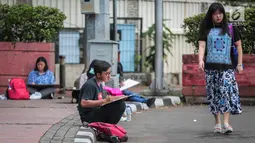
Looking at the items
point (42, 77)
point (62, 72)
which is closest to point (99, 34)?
point (42, 77)

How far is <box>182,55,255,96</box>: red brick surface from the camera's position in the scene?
48.4 ft

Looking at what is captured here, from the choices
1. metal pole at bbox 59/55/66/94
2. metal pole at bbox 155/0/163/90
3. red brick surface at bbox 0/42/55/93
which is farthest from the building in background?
metal pole at bbox 155/0/163/90

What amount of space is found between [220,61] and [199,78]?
5382 millimetres

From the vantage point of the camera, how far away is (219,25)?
9703mm

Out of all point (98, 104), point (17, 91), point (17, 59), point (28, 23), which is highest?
point (28, 23)

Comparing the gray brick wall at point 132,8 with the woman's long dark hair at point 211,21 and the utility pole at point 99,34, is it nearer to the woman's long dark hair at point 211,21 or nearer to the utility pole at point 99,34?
the utility pole at point 99,34

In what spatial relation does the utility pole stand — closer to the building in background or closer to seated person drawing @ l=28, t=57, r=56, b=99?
seated person drawing @ l=28, t=57, r=56, b=99

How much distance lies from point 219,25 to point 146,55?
39.2 ft

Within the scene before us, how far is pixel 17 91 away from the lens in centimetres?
1452

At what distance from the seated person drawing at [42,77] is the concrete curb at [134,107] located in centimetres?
245

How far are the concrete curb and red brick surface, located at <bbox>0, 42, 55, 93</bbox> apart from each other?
311 cm

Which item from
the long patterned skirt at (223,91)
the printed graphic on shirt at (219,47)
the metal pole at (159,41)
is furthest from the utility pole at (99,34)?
the printed graphic on shirt at (219,47)

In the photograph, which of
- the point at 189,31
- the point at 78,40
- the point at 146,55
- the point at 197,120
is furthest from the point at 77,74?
the point at 197,120

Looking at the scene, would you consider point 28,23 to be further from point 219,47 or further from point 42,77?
point 219,47
